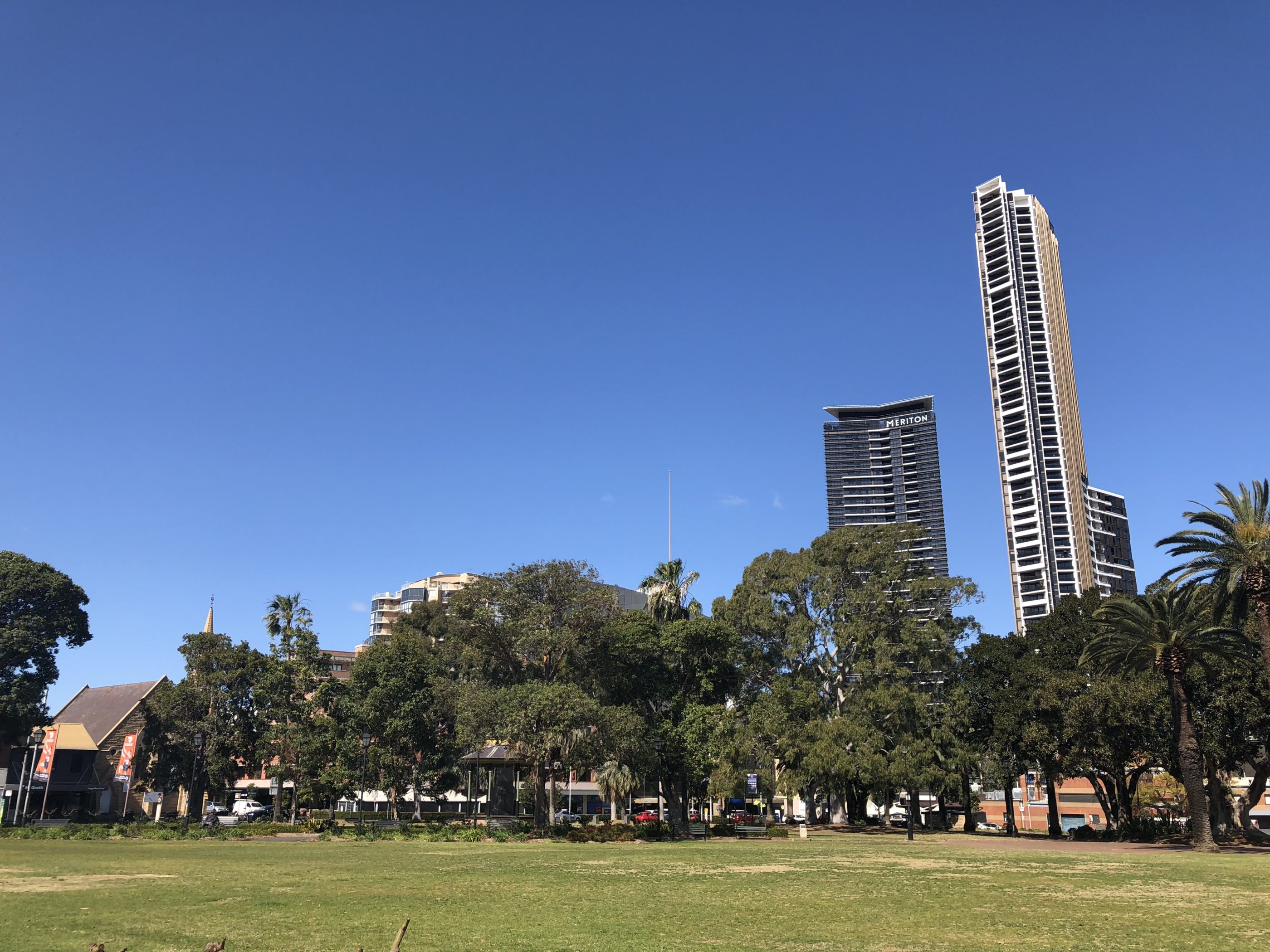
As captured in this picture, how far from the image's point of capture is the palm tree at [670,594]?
63906 mm

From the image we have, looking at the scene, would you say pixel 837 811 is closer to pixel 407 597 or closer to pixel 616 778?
pixel 616 778

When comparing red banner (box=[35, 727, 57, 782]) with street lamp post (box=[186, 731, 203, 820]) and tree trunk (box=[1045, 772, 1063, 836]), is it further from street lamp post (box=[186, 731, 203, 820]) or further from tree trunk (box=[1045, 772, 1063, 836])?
tree trunk (box=[1045, 772, 1063, 836])

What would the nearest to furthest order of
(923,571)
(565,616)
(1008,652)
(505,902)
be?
(505,902) < (565,616) < (1008,652) < (923,571)

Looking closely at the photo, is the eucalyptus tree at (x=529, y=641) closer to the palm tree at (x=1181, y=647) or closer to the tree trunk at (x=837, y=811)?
the tree trunk at (x=837, y=811)

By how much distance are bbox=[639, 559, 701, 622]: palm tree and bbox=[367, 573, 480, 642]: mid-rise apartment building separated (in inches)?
3937

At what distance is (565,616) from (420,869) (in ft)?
84.5

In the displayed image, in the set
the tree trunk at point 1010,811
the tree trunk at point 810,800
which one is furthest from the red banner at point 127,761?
the tree trunk at point 1010,811

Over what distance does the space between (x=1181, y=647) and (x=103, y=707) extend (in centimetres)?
8340

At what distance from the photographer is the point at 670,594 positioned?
6431cm

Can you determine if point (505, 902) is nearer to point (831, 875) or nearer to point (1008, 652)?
point (831, 875)

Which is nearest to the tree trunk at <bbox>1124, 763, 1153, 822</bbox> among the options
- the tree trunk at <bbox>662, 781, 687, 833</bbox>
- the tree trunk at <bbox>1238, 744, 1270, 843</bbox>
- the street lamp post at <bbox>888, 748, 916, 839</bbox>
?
the tree trunk at <bbox>1238, 744, 1270, 843</bbox>

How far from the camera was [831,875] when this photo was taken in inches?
969

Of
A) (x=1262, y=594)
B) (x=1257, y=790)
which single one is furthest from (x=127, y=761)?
(x=1257, y=790)

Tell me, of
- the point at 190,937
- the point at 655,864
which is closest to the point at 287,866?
the point at 655,864
